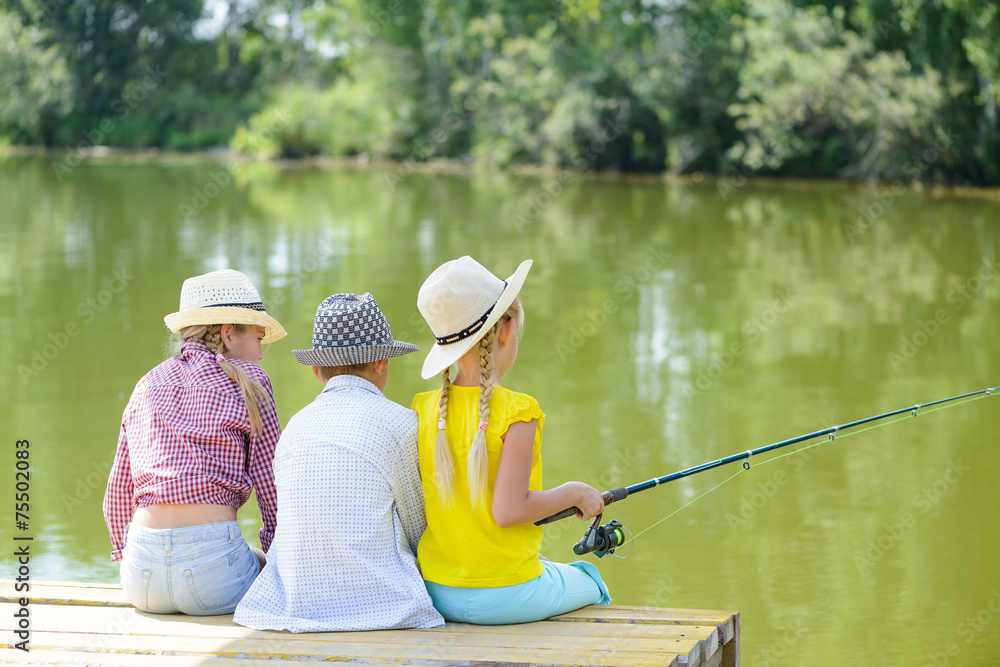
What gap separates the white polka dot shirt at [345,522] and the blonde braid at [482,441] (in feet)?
0.59

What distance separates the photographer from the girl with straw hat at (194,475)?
2793 mm

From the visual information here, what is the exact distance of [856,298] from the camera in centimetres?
987

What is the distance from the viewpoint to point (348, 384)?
9.00 feet

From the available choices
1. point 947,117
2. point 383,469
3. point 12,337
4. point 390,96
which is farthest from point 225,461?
point 390,96

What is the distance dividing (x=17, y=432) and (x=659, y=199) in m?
16.6

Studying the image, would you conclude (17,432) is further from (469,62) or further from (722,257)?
(469,62)
